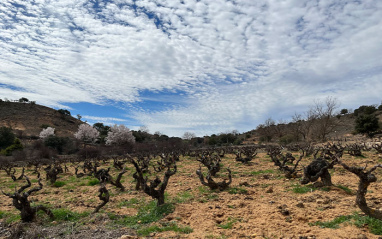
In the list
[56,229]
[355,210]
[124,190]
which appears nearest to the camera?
[355,210]

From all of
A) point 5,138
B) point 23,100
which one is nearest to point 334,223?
point 5,138

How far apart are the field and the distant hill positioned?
5431 centimetres

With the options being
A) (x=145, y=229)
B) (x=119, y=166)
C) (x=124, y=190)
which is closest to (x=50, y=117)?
(x=119, y=166)

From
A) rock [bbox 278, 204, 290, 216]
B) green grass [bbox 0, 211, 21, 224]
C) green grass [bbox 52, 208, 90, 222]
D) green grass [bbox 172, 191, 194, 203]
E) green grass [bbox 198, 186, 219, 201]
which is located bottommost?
green grass [bbox 0, 211, 21, 224]

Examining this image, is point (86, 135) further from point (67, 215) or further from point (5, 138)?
point (67, 215)

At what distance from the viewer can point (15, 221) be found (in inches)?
259

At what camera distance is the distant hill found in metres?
57.5

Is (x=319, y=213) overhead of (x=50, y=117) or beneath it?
beneath

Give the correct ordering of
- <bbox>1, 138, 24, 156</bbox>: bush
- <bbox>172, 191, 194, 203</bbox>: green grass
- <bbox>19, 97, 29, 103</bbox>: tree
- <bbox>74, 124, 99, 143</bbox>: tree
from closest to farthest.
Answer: <bbox>172, 191, 194, 203</bbox>: green grass, <bbox>1, 138, 24, 156</bbox>: bush, <bbox>74, 124, 99, 143</bbox>: tree, <bbox>19, 97, 29, 103</bbox>: tree

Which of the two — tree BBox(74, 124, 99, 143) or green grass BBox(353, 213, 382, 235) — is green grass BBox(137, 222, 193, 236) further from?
tree BBox(74, 124, 99, 143)

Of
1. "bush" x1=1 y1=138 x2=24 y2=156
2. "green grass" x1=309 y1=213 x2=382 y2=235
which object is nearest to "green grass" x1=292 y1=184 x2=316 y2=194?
"green grass" x1=309 y1=213 x2=382 y2=235

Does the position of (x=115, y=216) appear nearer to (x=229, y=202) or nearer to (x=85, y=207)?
(x=85, y=207)

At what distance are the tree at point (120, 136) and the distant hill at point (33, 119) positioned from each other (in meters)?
17.9

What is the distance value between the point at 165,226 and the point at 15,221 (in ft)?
15.1
